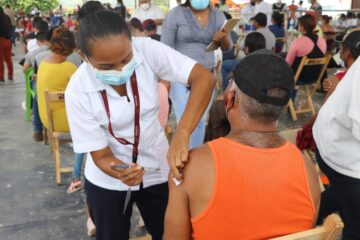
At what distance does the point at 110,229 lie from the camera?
1.67m

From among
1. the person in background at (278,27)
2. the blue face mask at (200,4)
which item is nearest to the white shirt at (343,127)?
the blue face mask at (200,4)

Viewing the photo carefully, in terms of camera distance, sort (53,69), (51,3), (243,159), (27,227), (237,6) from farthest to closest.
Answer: (51,3), (237,6), (53,69), (27,227), (243,159)

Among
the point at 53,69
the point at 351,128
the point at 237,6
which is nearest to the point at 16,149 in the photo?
the point at 53,69

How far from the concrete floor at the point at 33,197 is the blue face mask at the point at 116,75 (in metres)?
1.69

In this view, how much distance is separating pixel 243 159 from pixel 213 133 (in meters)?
1.21

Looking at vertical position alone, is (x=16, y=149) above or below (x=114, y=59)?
below

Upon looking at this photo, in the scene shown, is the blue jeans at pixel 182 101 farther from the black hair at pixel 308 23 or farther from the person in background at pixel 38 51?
the black hair at pixel 308 23

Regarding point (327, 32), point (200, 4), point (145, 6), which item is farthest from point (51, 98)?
point (327, 32)

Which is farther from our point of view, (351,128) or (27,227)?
(27,227)

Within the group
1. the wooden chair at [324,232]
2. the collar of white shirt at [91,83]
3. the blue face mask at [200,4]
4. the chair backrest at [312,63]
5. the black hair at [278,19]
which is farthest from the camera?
the black hair at [278,19]

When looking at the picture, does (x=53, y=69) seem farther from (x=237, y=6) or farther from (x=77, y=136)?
(x=237, y=6)

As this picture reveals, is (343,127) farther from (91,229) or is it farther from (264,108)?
(91,229)

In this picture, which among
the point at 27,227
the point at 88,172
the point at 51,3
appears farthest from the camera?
the point at 51,3

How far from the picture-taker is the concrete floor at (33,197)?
9.22ft
